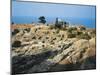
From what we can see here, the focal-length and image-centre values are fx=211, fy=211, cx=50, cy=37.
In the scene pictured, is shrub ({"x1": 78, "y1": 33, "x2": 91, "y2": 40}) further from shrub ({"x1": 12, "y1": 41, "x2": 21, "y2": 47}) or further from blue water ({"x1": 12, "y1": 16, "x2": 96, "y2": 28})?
shrub ({"x1": 12, "y1": 41, "x2": 21, "y2": 47})

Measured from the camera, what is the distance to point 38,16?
2.24m

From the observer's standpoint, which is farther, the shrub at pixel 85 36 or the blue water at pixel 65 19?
the shrub at pixel 85 36

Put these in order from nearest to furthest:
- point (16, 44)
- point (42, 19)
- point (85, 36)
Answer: point (16, 44)
point (42, 19)
point (85, 36)

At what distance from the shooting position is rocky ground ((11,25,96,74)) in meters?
2.17

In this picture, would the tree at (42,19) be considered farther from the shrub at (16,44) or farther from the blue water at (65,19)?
the shrub at (16,44)

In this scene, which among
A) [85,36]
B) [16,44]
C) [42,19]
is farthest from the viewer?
[85,36]

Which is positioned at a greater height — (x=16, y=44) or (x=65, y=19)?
(x=65, y=19)

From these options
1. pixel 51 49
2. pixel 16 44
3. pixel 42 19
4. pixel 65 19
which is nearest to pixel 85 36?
pixel 65 19

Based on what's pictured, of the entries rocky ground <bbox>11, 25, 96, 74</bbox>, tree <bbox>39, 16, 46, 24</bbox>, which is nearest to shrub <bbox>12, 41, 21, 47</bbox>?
rocky ground <bbox>11, 25, 96, 74</bbox>

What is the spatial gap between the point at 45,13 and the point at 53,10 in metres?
0.10

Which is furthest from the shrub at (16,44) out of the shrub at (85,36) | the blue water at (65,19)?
the shrub at (85,36)

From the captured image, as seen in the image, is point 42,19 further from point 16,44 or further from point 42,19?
point 16,44

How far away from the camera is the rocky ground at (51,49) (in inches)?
85.6

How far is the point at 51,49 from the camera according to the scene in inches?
89.9
